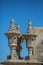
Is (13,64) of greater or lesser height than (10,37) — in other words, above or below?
below

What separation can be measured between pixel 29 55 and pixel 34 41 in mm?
1771

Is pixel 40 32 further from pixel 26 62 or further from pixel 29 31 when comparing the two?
pixel 26 62

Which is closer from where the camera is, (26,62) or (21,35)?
(26,62)

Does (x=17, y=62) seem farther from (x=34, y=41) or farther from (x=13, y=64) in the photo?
(x=34, y=41)

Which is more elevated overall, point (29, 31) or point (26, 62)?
point (29, 31)

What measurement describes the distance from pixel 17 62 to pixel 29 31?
3345 millimetres

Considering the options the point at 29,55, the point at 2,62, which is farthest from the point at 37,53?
the point at 2,62

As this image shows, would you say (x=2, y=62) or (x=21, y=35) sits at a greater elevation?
(x=21, y=35)

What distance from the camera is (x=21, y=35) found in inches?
1517

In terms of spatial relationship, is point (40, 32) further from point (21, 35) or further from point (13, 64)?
point (13, 64)

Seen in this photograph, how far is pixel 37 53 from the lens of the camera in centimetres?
3728

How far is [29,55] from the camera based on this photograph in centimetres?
3681

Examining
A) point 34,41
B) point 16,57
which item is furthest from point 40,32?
point 16,57

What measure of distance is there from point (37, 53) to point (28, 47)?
1125 mm
